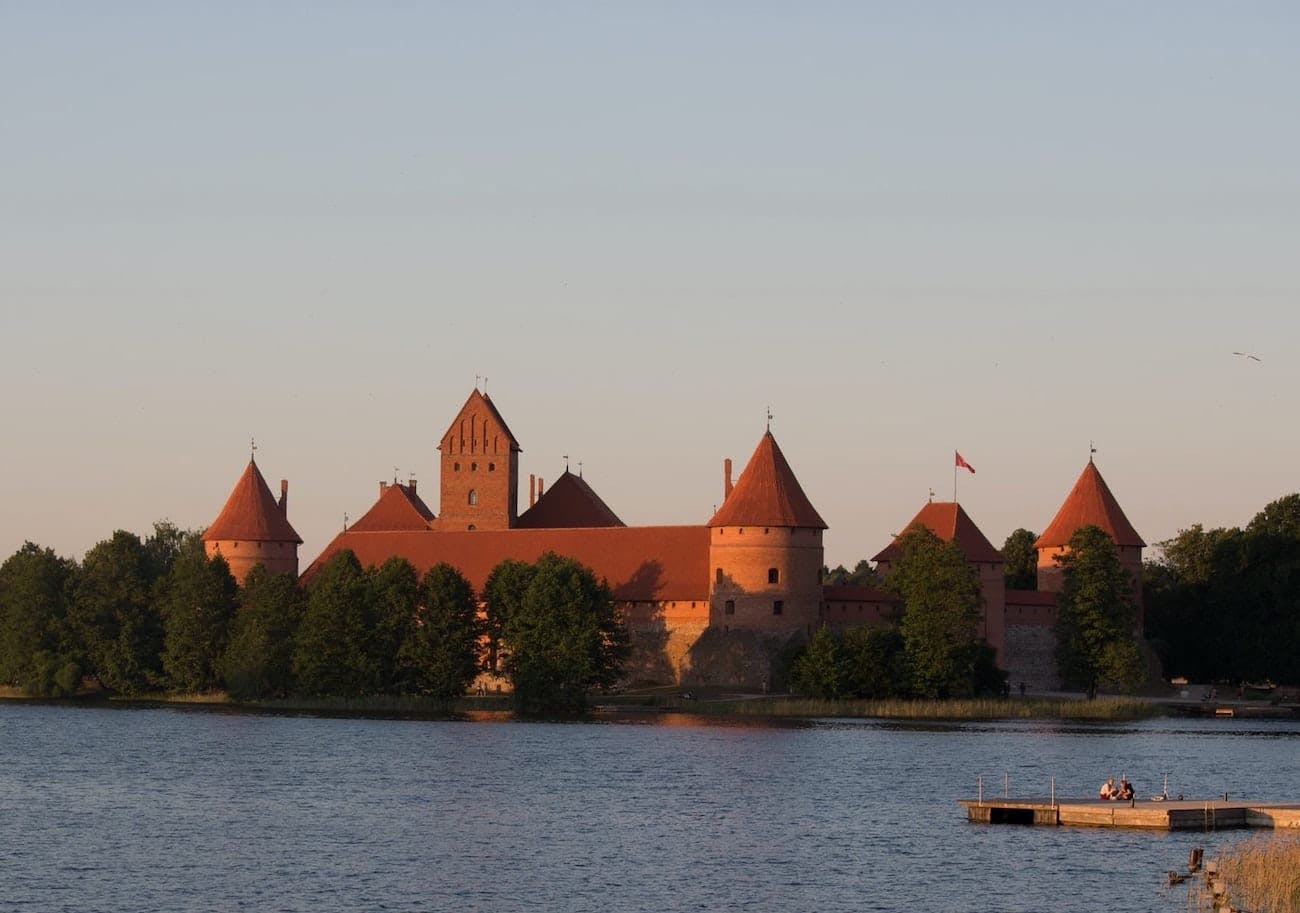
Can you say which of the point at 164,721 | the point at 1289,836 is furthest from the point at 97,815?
the point at 164,721

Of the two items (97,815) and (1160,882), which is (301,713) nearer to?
(97,815)

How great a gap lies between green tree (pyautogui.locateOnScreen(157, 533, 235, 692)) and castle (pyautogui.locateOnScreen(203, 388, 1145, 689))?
700 cm

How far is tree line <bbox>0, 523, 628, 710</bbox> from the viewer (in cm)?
6303

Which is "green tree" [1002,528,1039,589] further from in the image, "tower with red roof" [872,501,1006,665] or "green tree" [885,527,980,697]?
"green tree" [885,527,980,697]

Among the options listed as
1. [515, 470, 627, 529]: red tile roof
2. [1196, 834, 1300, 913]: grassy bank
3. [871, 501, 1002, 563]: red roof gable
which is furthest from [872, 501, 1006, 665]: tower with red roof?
[1196, 834, 1300, 913]: grassy bank

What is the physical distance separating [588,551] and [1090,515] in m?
17.5

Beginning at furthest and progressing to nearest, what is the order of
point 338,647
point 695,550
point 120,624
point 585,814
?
point 695,550 → point 120,624 → point 338,647 → point 585,814

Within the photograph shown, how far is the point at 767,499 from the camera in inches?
2741

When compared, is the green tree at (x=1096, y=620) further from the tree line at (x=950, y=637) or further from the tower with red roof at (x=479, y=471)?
the tower with red roof at (x=479, y=471)

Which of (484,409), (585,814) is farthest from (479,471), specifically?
(585,814)

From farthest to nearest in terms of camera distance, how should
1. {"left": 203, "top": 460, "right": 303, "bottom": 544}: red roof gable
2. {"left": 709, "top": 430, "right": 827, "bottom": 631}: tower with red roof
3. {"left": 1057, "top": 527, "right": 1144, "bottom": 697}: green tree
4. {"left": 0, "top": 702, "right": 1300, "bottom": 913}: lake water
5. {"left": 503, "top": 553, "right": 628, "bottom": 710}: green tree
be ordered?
{"left": 203, "top": 460, "right": 303, "bottom": 544}: red roof gable
{"left": 709, "top": 430, "right": 827, "bottom": 631}: tower with red roof
{"left": 1057, "top": 527, "right": 1144, "bottom": 697}: green tree
{"left": 503, "top": 553, "right": 628, "bottom": 710}: green tree
{"left": 0, "top": 702, "right": 1300, "bottom": 913}: lake water

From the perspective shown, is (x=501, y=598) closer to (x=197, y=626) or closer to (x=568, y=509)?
(x=197, y=626)

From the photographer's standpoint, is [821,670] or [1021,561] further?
[1021,561]

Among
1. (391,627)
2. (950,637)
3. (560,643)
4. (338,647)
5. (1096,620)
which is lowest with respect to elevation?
(338,647)
